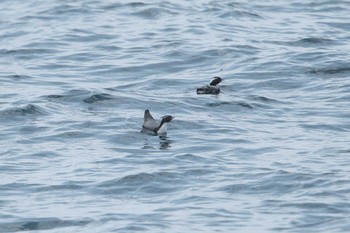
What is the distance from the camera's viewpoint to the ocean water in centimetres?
1741

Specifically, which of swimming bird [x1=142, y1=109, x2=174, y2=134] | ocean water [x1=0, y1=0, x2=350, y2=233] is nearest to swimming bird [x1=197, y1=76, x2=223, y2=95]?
ocean water [x1=0, y1=0, x2=350, y2=233]

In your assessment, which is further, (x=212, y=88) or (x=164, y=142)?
(x=212, y=88)

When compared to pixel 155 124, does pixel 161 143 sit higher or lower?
lower

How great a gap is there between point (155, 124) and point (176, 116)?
1.63 m

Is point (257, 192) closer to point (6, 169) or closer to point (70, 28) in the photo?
point (6, 169)

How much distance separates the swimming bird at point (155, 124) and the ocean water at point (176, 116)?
0.25 metres

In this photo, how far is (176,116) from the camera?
2444 cm

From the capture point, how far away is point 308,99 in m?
25.5

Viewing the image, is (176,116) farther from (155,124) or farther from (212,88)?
(212,88)

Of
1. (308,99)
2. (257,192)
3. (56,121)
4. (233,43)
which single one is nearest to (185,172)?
(257,192)

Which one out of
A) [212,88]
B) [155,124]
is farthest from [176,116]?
[212,88]

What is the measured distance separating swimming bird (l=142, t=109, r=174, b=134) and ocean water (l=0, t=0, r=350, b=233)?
0.25 meters

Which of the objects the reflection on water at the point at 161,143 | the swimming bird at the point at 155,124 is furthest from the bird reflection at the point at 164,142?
the swimming bird at the point at 155,124

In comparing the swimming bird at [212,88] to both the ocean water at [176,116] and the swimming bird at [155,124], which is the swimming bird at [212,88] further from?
the swimming bird at [155,124]
